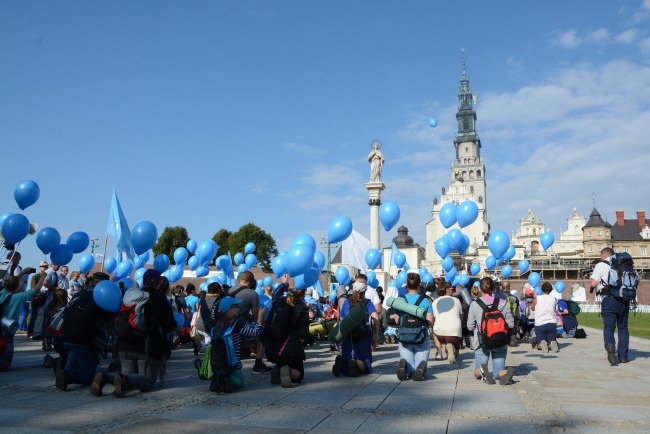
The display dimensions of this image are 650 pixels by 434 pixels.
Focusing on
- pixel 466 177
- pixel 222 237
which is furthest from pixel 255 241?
pixel 466 177

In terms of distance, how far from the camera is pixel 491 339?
7688mm

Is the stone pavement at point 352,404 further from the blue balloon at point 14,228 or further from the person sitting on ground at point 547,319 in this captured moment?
the blue balloon at point 14,228

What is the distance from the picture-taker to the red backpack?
7.66 meters

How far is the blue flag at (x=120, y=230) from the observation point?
16578 mm

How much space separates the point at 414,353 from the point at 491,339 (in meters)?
1.32

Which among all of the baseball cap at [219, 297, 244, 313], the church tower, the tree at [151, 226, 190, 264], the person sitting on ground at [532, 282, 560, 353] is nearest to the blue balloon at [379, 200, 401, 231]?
the person sitting on ground at [532, 282, 560, 353]

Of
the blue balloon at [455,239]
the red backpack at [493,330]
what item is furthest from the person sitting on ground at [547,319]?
the red backpack at [493,330]

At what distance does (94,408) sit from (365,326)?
4.45 meters

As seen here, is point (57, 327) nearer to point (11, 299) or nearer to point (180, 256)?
point (11, 299)

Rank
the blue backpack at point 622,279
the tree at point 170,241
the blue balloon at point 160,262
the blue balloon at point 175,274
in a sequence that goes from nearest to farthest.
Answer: the blue backpack at point 622,279 → the blue balloon at point 160,262 → the blue balloon at point 175,274 → the tree at point 170,241

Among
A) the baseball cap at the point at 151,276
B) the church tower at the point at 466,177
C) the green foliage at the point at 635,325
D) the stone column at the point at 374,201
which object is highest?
the church tower at the point at 466,177

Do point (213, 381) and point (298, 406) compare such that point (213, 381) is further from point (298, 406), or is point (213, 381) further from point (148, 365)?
point (298, 406)

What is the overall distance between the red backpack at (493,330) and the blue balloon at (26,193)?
1145 centimetres

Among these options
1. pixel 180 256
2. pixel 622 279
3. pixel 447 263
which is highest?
pixel 180 256
